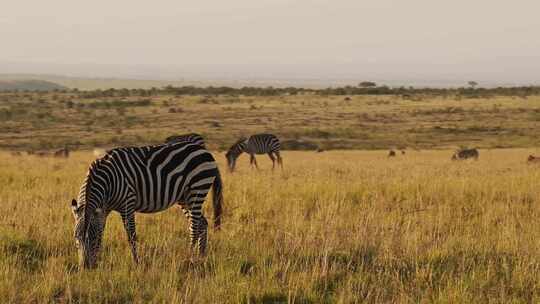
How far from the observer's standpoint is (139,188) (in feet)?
26.8

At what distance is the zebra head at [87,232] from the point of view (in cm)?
713

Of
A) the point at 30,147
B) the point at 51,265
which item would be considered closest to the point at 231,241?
the point at 51,265

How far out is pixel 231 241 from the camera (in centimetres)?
892

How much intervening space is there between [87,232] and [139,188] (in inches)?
45.7

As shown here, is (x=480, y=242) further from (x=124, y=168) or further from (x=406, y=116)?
(x=406, y=116)

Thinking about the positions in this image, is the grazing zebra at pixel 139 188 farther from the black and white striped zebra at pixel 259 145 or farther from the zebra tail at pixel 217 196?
the black and white striped zebra at pixel 259 145

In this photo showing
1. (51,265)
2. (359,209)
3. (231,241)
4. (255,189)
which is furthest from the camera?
(255,189)

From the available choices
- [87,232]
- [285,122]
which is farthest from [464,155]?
[285,122]

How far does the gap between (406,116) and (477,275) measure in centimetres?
5832

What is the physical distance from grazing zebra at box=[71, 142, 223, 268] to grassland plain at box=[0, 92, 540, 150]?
34.7 metres

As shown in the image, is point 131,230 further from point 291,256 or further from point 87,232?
point 291,256

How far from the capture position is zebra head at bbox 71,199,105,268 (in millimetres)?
7129

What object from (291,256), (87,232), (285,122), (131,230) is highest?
(87,232)

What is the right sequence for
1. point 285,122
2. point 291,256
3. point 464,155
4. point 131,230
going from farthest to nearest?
point 285,122 < point 464,155 < point 291,256 < point 131,230
